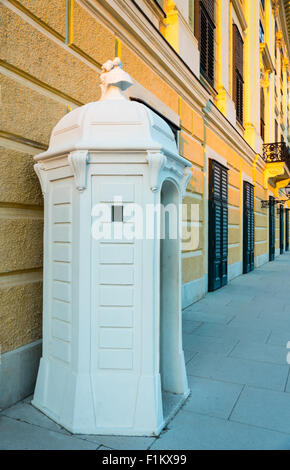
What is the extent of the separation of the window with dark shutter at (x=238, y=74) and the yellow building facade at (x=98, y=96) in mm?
33

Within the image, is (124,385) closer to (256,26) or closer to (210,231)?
(210,231)

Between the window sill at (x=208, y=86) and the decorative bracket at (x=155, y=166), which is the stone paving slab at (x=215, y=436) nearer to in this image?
the decorative bracket at (x=155, y=166)

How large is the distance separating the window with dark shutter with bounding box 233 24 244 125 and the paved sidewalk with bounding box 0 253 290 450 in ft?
25.3

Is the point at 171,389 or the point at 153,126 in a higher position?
the point at 153,126

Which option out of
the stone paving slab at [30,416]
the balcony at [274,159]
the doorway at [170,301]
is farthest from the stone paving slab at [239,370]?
the balcony at [274,159]

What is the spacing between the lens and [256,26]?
43.9 ft

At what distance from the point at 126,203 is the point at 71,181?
46 cm

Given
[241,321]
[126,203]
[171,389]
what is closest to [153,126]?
[126,203]

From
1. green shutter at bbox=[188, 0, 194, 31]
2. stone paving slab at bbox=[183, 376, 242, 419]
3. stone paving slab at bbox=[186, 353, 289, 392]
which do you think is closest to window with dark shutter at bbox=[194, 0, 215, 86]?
green shutter at bbox=[188, 0, 194, 31]

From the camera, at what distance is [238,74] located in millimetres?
11453

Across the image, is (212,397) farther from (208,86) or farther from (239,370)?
(208,86)

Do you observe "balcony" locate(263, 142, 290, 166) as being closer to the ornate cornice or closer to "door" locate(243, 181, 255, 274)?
"door" locate(243, 181, 255, 274)

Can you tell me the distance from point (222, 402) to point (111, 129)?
237 centimetres

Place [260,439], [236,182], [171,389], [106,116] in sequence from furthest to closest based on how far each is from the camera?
[236,182] → [171,389] → [106,116] → [260,439]
